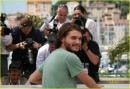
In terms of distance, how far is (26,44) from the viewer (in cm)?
732

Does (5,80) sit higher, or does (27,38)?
(27,38)

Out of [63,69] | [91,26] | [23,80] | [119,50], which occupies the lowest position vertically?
[119,50]

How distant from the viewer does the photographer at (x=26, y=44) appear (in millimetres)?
7316

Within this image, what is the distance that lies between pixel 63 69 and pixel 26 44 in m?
3.30

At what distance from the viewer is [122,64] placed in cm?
1379

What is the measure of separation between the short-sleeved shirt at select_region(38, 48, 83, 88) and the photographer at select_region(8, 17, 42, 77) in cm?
319

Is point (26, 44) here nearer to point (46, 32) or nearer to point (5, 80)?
point (46, 32)

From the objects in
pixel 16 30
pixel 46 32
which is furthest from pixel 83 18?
pixel 16 30

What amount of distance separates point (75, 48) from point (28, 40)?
10.8ft

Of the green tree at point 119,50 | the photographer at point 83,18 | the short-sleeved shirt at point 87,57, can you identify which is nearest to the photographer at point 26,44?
the photographer at point 83,18

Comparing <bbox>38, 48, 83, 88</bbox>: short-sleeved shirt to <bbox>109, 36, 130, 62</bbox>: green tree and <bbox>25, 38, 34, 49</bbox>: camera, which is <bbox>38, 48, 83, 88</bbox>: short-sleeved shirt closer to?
<bbox>25, 38, 34, 49</bbox>: camera

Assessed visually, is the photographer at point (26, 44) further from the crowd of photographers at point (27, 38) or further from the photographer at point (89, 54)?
the photographer at point (89, 54)

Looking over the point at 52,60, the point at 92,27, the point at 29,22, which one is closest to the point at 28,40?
the point at 29,22

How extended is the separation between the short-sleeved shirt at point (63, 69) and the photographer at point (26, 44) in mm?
3194
